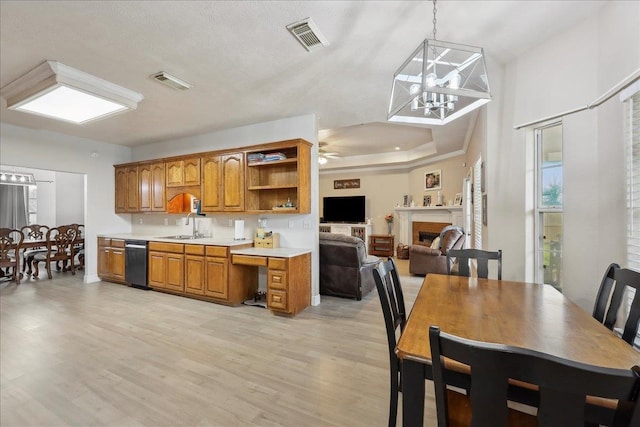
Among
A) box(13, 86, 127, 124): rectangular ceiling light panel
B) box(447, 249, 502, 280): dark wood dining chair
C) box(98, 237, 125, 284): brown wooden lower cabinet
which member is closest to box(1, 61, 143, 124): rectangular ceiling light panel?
box(13, 86, 127, 124): rectangular ceiling light panel

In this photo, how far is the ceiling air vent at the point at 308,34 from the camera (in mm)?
2068

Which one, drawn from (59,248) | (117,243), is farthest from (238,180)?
(59,248)

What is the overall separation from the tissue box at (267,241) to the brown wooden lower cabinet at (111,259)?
273 centimetres

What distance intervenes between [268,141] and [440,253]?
389cm

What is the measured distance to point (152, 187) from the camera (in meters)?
5.15

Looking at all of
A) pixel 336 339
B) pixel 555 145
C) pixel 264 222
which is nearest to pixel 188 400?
pixel 336 339

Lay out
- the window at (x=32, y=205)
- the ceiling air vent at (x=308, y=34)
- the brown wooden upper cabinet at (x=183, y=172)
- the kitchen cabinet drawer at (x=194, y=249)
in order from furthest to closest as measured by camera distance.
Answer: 1. the window at (x=32, y=205)
2. the brown wooden upper cabinet at (x=183, y=172)
3. the kitchen cabinet drawer at (x=194, y=249)
4. the ceiling air vent at (x=308, y=34)

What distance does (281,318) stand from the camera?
3.48 metres

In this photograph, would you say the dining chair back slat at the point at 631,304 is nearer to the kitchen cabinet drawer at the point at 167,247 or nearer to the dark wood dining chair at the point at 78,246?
the kitchen cabinet drawer at the point at 167,247

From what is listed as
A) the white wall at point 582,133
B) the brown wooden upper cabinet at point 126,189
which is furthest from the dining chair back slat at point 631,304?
the brown wooden upper cabinet at point 126,189

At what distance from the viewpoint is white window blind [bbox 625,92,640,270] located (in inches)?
66.7

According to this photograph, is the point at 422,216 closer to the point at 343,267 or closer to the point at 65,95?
the point at 343,267

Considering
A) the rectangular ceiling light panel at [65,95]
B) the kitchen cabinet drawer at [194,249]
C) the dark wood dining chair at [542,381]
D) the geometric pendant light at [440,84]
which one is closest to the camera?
the dark wood dining chair at [542,381]

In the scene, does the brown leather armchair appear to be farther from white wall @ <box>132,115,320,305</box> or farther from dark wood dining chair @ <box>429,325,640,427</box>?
dark wood dining chair @ <box>429,325,640,427</box>
